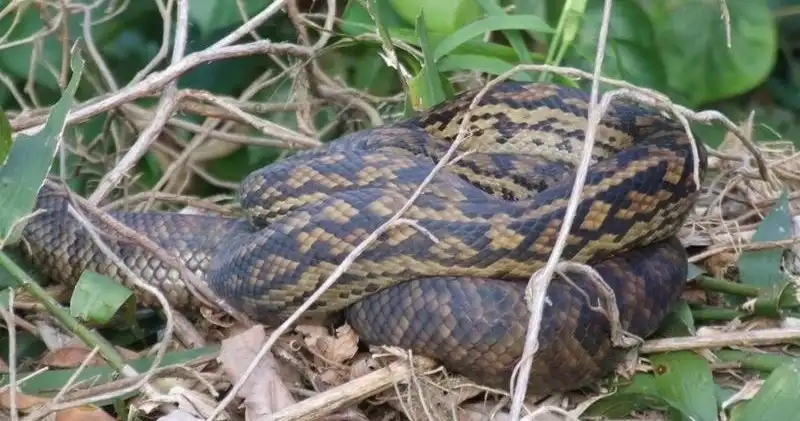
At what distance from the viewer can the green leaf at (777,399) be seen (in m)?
1.64

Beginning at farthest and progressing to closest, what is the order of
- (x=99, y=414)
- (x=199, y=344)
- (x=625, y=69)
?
(x=625, y=69)
(x=199, y=344)
(x=99, y=414)

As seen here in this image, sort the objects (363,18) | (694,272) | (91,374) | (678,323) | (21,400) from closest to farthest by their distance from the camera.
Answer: (21,400), (91,374), (678,323), (694,272), (363,18)

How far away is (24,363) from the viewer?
203 centimetres

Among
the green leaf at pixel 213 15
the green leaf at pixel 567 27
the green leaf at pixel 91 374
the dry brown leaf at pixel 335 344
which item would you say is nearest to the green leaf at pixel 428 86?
the green leaf at pixel 567 27

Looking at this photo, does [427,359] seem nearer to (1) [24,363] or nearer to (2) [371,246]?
(2) [371,246]

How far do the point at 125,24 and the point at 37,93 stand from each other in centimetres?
A: 34

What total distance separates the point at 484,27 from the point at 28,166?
122cm

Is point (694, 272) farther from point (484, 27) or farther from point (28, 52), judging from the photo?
point (28, 52)

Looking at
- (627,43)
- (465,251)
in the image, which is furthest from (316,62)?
(465,251)

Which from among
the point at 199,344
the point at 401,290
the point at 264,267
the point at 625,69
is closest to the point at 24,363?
the point at 199,344

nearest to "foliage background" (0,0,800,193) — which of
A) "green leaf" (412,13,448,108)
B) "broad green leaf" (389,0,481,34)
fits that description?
"broad green leaf" (389,0,481,34)

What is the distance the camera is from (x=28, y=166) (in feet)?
5.82

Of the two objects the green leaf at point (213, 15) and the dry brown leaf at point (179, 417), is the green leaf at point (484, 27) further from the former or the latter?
the dry brown leaf at point (179, 417)

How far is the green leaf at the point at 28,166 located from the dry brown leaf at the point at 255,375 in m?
0.43
